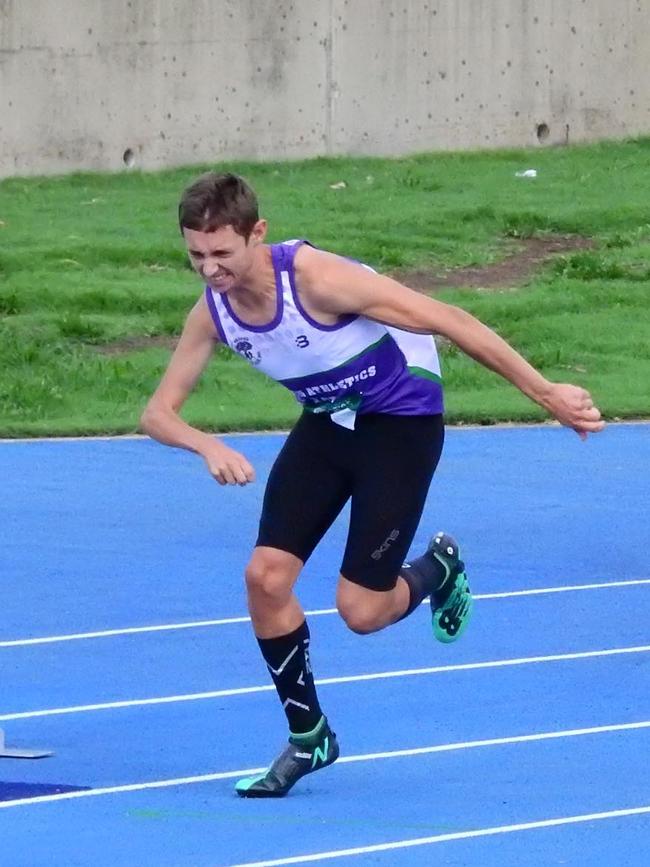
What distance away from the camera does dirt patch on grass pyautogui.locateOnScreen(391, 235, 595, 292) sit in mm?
18953

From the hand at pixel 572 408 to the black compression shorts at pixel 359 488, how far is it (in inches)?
24.3

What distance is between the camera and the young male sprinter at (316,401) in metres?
5.55

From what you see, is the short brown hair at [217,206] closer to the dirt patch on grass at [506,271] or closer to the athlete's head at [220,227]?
the athlete's head at [220,227]

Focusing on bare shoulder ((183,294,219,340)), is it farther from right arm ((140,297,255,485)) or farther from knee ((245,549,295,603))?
knee ((245,549,295,603))

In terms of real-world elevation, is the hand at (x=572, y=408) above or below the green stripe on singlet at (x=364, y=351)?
below

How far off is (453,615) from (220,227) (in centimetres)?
207

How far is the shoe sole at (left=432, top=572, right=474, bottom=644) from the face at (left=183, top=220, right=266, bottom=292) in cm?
185

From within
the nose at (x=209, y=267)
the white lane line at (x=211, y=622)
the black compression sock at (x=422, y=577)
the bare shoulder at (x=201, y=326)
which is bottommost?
the white lane line at (x=211, y=622)

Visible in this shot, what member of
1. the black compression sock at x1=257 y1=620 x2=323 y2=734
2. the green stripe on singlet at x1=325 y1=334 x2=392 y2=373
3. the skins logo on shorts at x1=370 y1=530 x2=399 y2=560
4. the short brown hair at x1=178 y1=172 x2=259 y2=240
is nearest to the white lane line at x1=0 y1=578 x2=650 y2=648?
the black compression sock at x1=257 y1=620 x2=323 y2=734

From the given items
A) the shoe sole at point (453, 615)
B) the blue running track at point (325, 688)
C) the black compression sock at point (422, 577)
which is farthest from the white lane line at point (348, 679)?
the black compression sock at point (422, 577)

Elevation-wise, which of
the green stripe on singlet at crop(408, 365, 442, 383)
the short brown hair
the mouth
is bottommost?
the green stripe on singlet at crop(408, 365, 442, 383)

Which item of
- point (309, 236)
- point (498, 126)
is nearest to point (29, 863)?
point (309, 236)

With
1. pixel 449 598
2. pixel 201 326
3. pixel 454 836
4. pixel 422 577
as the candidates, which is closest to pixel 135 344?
pixel 449 598

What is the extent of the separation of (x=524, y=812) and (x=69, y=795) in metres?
1.35
